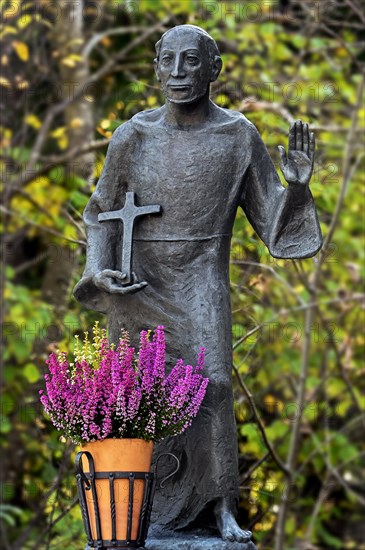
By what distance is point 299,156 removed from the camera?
857 cm

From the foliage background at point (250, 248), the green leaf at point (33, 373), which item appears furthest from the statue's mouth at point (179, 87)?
the green leaf at point (33, 373)

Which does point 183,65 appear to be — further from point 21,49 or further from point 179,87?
point 21,49

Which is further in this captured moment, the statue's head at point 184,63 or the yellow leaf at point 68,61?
the yellow leaf at point 68,61

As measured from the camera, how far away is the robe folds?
8711 millimetres

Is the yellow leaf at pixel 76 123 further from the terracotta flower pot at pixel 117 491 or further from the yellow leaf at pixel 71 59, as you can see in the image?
the terracotta flower pot at pixel 117 491

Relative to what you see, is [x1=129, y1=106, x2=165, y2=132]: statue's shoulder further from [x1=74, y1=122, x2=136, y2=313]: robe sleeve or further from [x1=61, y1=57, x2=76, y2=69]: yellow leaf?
[x1=61, y1=57, x2=76, y2=69]: yellow leaf

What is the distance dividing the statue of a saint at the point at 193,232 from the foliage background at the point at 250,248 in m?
4.94

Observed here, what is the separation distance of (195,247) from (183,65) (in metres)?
0.96

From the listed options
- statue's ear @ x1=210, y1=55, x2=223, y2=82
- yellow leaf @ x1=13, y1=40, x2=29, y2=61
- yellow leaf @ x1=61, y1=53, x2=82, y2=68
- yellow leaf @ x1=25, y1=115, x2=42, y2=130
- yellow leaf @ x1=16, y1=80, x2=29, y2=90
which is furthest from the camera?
yellow leaf @ x1=25, y1=115, x2=42, y2=130

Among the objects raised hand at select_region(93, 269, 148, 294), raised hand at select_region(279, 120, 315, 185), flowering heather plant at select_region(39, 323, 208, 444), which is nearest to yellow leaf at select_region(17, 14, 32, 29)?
raised hand at select_region(93, 269, 148, 294)

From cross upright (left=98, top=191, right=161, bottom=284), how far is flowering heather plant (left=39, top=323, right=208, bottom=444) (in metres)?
0.51

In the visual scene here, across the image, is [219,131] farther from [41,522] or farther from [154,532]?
[41,522]

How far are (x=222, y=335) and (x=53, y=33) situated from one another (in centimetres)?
1003

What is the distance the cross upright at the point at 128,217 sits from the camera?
881 cm
